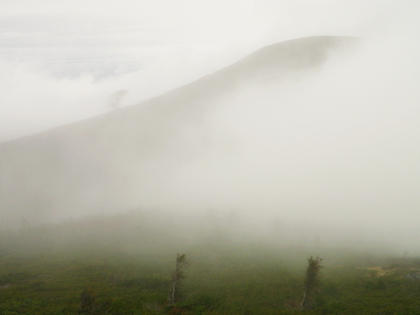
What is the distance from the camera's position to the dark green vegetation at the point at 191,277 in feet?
95.2

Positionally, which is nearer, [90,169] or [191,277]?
[191,277]

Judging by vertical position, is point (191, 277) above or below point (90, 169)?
below

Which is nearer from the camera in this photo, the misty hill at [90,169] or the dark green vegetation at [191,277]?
the dark green vegetation at [191,277]

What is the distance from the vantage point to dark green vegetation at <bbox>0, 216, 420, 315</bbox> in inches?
1142

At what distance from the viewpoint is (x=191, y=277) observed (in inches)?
1807

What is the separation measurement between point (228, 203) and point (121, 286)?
78.0 meters

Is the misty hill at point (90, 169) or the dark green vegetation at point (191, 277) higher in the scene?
the misty hill at point (90, 169)

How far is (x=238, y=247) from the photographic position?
6706cm

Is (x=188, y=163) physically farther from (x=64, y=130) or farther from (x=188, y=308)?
(x=188, y=308)

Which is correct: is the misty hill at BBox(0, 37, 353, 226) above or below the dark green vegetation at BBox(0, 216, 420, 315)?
above

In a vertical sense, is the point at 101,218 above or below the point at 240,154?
below

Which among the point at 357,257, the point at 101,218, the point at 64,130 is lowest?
the point at 357,257

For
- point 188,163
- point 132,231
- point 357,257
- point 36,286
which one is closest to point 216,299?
point 36,286

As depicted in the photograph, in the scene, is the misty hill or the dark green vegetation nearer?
the dark green vegetation
